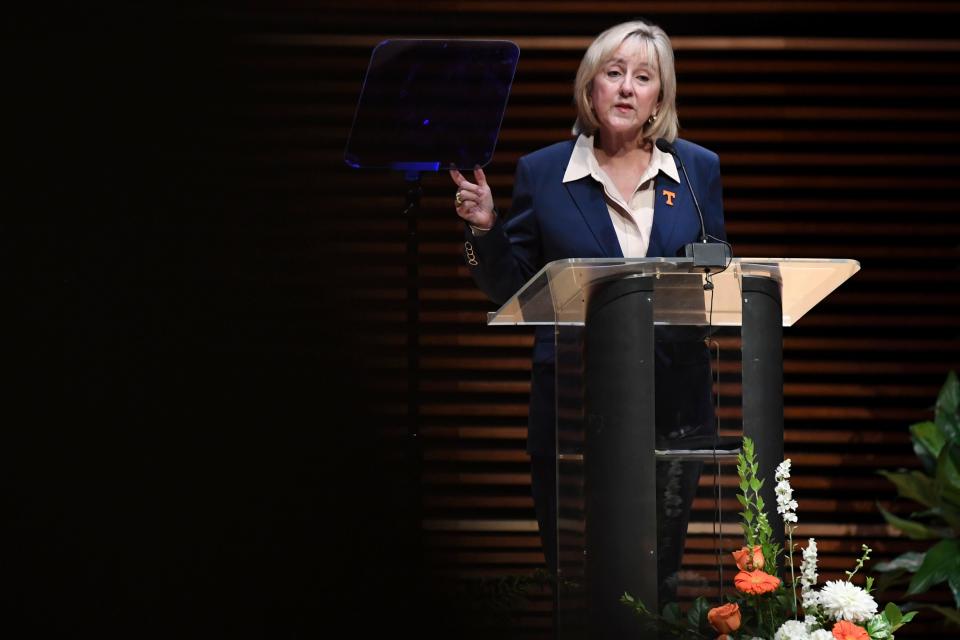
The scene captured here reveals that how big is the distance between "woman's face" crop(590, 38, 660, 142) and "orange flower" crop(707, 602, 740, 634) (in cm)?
126

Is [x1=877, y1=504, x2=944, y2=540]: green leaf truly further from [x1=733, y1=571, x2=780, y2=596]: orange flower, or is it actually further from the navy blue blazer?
[x1=733, y1=571, x2=780, y2=596]: orange flower

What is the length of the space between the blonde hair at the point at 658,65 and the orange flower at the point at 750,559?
1.19m

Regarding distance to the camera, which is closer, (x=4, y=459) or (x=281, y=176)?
(x=4, y=459)

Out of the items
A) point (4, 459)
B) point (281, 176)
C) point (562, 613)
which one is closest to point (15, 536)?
point (4, 459)

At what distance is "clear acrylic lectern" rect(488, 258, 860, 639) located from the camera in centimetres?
214

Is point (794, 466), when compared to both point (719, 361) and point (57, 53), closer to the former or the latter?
point (719, 361)

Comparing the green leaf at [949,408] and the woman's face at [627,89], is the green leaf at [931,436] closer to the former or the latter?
the green leaf at [949,408]

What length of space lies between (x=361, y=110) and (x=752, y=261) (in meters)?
1.15

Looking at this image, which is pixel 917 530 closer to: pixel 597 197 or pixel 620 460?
pixel 597 197

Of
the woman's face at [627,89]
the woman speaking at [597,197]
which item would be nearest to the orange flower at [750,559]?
the woman speaking at [597,197]

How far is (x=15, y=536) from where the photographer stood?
12.3ft

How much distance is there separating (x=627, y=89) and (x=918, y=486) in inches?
83.1

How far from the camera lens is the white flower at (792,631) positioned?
1876 millimetres

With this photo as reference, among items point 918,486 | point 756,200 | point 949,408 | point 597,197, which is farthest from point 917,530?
point 597,197
